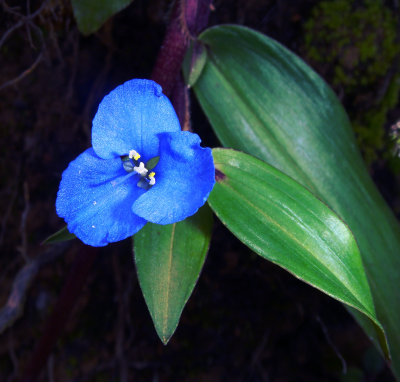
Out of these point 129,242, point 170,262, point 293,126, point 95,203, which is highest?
point 293,126

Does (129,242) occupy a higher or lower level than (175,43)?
lower

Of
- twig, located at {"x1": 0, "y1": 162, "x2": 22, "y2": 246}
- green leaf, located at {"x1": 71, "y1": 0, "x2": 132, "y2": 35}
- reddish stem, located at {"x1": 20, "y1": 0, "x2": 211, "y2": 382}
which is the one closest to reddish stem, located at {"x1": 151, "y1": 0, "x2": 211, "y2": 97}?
reddish stem, located at {"x1": 20, "y1": 0, "x2": 211, "y2": 382}

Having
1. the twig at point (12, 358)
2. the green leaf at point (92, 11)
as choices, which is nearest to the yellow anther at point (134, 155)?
the green leaf at point (92, 11)

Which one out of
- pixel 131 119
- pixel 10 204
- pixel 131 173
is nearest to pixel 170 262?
pixel 131 173

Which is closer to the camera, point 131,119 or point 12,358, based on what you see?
point 131,119

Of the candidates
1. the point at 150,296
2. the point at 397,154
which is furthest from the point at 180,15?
the point at 397,154

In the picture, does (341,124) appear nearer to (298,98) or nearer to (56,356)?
(298,98)

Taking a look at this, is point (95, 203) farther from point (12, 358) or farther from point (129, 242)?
point (12, 358)
